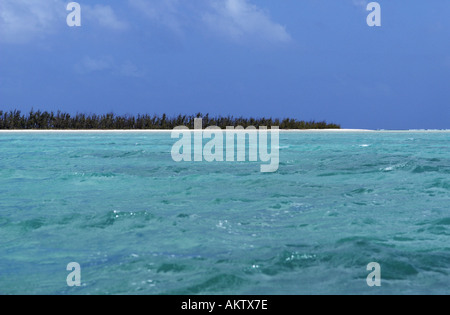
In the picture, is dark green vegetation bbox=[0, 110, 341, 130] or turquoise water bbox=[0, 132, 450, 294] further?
dark green vegetation bbox=[0, 110, 341, 130]

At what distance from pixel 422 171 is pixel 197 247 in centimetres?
615

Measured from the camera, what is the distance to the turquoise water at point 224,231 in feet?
11.7

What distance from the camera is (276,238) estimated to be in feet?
15.2

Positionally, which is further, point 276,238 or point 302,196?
point 302,196

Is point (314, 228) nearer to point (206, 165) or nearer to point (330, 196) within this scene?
point (330, 196)

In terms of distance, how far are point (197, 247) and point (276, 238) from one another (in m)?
0.67

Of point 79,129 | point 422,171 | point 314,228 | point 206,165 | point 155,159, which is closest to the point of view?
point 314,228

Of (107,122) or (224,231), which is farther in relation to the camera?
(107,122)

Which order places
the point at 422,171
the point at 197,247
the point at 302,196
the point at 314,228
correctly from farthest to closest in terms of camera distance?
the point at 422,171
the point at 302,196
the point at 314,228
the point at 197,247

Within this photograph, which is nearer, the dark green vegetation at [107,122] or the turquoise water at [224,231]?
the turquoise water at [224,231]

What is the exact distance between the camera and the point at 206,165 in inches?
414

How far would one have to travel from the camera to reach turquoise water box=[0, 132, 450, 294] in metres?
3.55

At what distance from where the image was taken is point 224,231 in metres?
4.91
